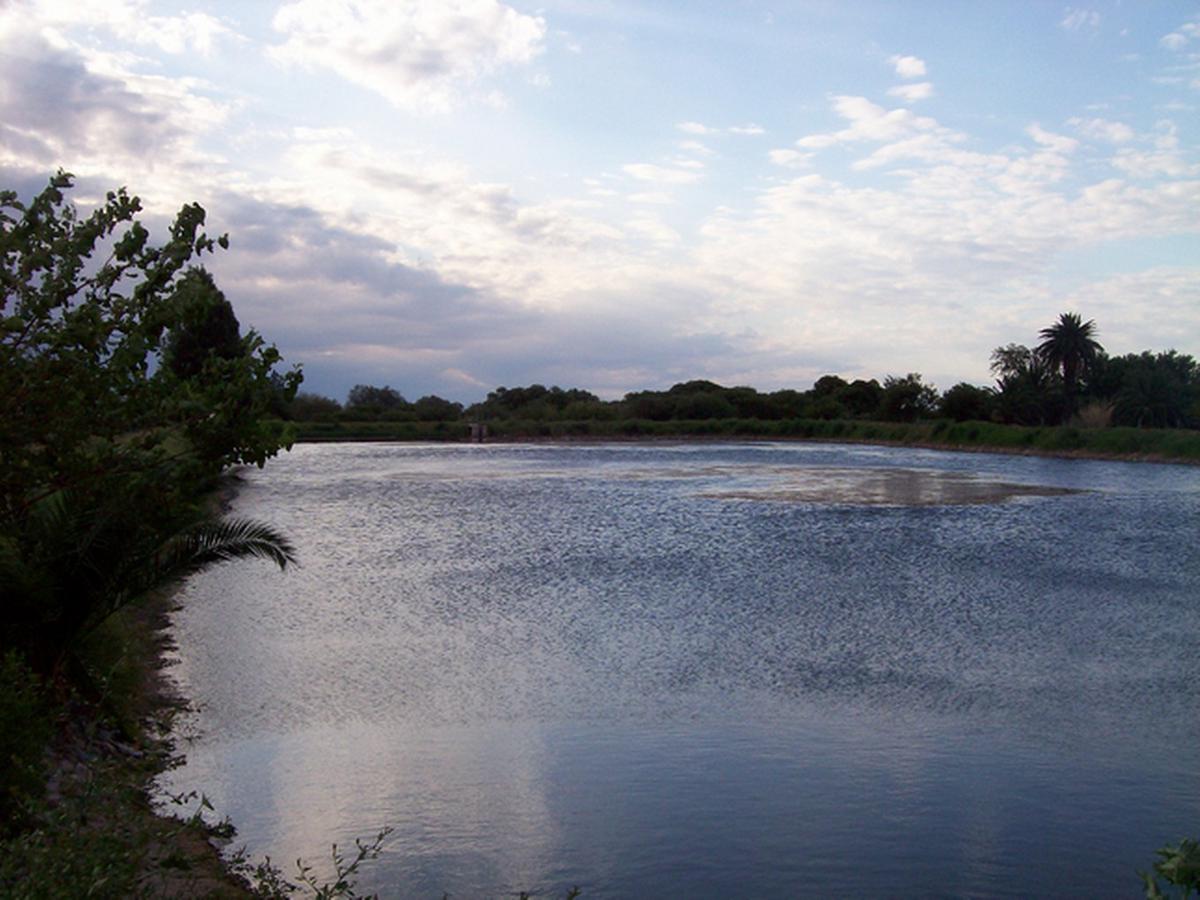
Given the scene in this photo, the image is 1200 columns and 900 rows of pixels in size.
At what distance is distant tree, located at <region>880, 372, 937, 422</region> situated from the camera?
85.6 metres

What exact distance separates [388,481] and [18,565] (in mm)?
34981

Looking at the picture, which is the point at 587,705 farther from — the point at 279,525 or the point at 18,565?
the point at 279,525

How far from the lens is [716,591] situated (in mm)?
16906

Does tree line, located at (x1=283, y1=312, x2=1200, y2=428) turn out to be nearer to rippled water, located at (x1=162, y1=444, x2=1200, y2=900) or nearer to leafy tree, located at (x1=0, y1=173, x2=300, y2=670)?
rippled water, located at (x1=162, y1=444, x2=1200, y2=900)

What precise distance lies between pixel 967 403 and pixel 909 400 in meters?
9.79

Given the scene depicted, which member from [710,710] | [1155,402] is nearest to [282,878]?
[710,710]

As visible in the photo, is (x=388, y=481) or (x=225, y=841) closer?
(x=225, y=841)

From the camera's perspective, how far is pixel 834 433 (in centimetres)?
8419

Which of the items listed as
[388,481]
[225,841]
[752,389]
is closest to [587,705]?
[225,841]

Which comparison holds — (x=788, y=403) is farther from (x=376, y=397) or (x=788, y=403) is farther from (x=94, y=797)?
(x=94, y=797)

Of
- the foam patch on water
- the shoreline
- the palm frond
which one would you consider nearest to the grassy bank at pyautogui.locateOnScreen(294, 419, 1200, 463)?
the shoreline

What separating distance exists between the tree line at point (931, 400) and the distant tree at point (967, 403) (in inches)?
2.7

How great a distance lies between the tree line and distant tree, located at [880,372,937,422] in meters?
0.08

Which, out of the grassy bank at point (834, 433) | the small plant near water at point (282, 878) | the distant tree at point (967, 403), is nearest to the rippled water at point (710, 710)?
the small plant near water at point (282, 878)
